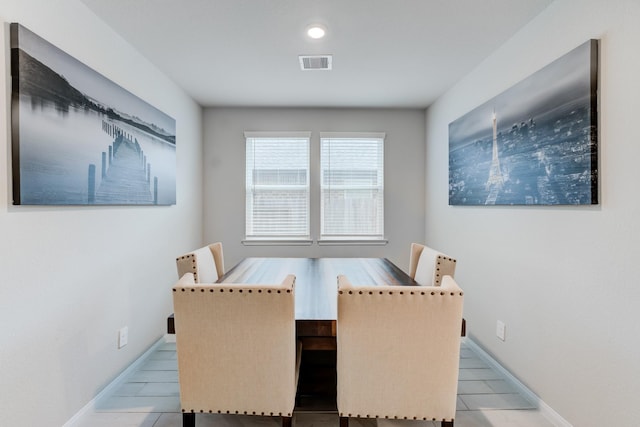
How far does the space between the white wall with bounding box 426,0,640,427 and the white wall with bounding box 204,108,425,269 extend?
146 cm

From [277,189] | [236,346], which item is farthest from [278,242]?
[236,346]

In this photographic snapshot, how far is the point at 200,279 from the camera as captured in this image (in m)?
2.22

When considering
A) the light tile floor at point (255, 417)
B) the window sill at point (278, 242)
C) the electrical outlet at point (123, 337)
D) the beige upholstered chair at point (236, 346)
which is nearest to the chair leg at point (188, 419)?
the beige upholstered chair at point (236, 346)

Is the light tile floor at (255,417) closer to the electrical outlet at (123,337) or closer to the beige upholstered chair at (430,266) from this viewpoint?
the electrical outlet at (123,337)

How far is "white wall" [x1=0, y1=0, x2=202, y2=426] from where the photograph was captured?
1.50 meters

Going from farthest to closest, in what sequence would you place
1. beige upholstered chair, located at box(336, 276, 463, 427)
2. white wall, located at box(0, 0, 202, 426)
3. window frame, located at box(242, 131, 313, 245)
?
window frame, located at box(242, 131, 313, 245) → white wall, located at box(0, 0, 202, 426) → beige upholstered chair, located at box(336, 276, 463, 427)

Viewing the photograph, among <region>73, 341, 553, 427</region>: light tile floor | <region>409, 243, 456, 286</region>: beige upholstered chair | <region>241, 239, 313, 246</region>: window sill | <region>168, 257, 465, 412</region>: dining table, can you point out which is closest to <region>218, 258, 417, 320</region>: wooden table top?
<region>168, 257, 465, 412</region>: dining table

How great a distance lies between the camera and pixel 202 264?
7.58 feet

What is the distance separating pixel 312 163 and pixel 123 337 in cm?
272

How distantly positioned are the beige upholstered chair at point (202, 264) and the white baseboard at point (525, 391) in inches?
90.7

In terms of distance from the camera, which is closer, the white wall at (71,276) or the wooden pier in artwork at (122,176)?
the white wall at (71,276)

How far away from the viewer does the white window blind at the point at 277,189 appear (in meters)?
4.11

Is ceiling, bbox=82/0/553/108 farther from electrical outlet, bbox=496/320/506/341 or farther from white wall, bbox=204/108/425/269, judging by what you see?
electrical outlet, bbox=496/320/506/341

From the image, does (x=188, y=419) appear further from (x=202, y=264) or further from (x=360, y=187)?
(x=360, y=187)
